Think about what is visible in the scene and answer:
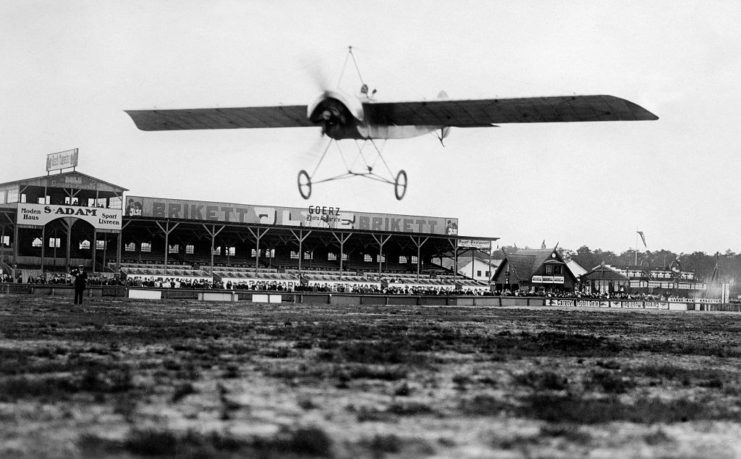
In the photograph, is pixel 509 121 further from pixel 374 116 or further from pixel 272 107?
pixel 272 107

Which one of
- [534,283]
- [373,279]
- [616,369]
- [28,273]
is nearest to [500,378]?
[616,369]

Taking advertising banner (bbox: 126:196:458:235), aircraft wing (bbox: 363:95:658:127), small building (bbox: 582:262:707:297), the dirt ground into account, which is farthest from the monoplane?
small building (bbox: 582:262:707:297)

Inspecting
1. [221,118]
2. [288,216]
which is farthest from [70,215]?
[221,118]

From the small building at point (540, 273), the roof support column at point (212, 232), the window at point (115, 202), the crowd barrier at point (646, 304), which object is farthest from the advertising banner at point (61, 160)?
the small building at point (540, 273)

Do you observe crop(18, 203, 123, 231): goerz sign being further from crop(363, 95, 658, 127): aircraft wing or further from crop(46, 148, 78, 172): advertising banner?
crop(363, 95, 658, 127): aircraft wing

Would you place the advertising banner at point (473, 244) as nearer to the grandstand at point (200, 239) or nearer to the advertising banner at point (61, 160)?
the grandstand at point (200, 239)

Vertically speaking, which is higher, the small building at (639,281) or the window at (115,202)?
the window at (115,202)
